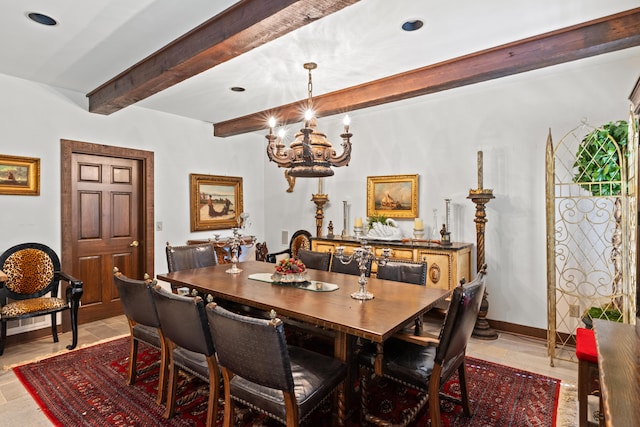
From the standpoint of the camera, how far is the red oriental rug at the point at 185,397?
230 centimetres

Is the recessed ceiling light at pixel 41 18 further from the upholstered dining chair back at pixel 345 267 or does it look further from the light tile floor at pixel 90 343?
the upholstered dining chair back at pixel 345 267

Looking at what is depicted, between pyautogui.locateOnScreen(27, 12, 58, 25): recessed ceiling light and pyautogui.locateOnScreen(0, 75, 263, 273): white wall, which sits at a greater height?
pyautogui.locateOnScreen(27, 12, 58, 25): recessed ceiling light

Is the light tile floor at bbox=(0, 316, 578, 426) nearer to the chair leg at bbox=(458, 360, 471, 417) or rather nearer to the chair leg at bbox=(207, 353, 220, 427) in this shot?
the chair leg at bbox=(458, 360, 471, 417)

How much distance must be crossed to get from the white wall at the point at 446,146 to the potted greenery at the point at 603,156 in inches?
21.4

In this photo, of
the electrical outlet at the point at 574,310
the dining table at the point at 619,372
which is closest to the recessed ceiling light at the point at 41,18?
the dining table at the point at 619,372

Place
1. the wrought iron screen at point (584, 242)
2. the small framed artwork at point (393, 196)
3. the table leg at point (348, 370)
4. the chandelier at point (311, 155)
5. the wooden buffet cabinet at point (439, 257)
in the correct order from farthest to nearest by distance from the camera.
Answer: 1. the small framed artwork at point (393, 196)
2. the wooden buffet cabinet at point (439, 257)
3. the wrought iron screen at point (584, 242)
4. the chandelier at point (311, 155)
5. the table leg at point (348, 370)

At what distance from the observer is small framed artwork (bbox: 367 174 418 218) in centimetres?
460

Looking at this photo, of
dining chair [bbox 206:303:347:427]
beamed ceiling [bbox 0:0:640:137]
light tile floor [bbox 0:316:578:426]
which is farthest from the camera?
light tile floor [bbox 0:316:578:426]

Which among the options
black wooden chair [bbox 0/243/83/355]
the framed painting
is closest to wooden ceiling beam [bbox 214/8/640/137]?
the framed painting

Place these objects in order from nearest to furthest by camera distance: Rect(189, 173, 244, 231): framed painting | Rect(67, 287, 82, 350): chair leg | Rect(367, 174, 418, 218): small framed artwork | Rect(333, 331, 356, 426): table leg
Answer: Rect(333, 331, 356, 426): table leg, Rect(67, 287, 82, 350): chair leg, Rect(367, 174, 418, 218): small framed artwork, Rect(189, 173, 244, 231): framed painting

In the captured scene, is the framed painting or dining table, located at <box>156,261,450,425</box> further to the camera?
the framed painting

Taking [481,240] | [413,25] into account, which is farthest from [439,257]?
[413,25]

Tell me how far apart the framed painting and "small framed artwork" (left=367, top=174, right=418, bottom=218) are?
2247 mm

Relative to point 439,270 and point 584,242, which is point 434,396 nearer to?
point 439,270
